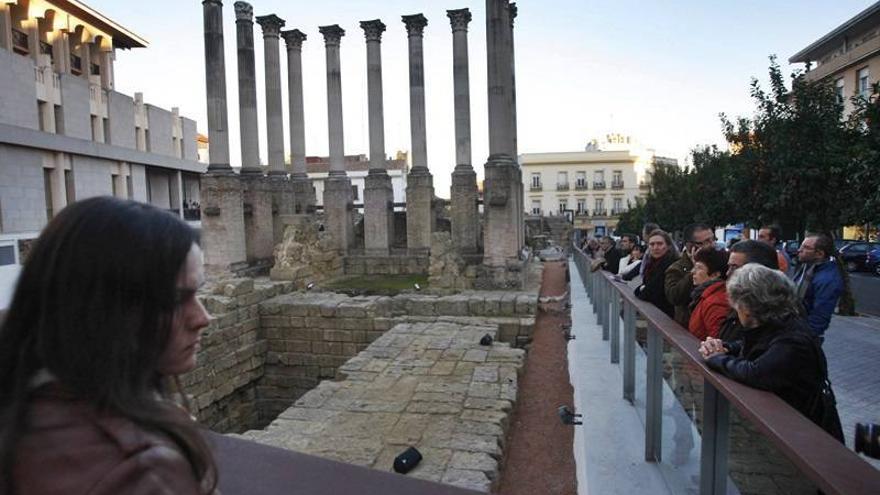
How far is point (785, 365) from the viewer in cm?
266

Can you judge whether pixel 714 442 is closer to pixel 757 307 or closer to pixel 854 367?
pixel 757 307

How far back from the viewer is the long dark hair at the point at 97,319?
3.07 ft

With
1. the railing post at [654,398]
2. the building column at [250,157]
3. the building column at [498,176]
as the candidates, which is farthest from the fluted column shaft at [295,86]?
the railing post at [654,398]

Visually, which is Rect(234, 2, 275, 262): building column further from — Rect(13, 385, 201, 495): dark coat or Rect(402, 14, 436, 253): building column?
Rect(13, 385, 201, 495): dark coat

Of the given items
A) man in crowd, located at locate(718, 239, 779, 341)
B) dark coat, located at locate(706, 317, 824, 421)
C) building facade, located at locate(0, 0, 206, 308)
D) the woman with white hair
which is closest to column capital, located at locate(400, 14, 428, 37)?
building facade, located at locate(0, 0, 206, 308)

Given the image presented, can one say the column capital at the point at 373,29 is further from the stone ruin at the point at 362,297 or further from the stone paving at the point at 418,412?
the stone paving at the point at 418,412

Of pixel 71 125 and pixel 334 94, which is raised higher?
pixel 71 125

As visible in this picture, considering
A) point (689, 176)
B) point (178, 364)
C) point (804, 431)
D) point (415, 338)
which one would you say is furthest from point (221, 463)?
point (689, 176)

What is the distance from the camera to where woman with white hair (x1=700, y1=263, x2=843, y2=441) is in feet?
8.45

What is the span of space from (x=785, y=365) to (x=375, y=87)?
21379 millimetres

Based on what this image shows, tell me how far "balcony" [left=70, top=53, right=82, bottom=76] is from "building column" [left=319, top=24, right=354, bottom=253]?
18.8 meters

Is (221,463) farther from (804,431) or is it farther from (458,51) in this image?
(458,51)

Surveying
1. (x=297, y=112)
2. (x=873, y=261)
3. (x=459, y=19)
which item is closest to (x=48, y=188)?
(x=297, y=112)

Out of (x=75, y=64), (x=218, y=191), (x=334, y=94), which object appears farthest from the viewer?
(x=75, y=64)
